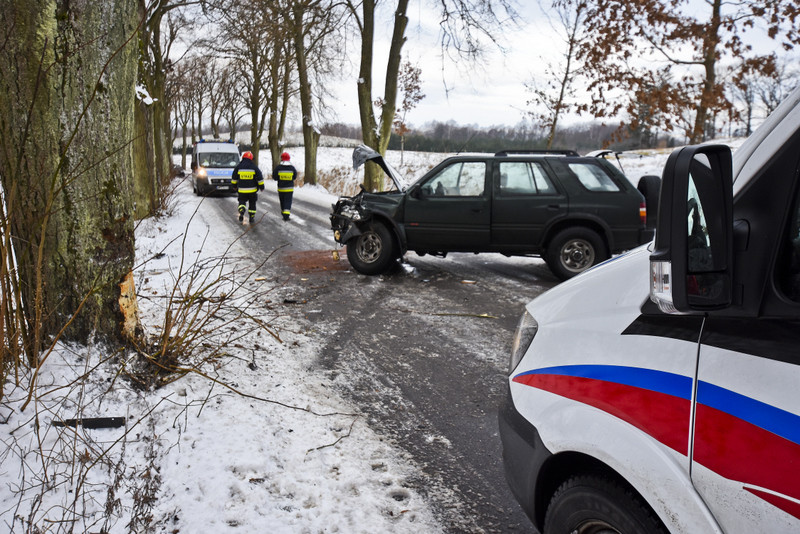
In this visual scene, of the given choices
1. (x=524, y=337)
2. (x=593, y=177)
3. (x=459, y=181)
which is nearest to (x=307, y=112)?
(x=459, y=181)

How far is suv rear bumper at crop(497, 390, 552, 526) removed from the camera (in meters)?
2.08

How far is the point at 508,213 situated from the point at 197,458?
248 inches

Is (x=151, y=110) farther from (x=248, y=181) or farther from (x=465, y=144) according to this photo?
(x=465, y=144)

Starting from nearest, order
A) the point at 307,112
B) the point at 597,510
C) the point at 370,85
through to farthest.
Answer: the point at 597,510, the point at 370,85, the point at 307,112

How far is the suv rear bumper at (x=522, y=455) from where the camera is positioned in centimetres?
208

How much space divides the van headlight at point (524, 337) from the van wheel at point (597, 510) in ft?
1.82

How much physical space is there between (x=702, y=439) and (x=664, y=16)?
15.0 metres

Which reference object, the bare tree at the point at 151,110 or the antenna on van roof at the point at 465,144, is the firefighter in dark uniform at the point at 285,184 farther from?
the antenna on van roof at the point at 465,144

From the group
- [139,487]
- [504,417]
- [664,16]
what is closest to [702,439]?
[504,417]

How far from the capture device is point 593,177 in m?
8.61

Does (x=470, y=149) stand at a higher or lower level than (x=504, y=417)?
higher

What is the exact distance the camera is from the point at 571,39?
1900 cm

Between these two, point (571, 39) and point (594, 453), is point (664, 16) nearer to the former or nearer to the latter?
point (571, 39)

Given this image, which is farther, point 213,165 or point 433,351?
point 213,165
